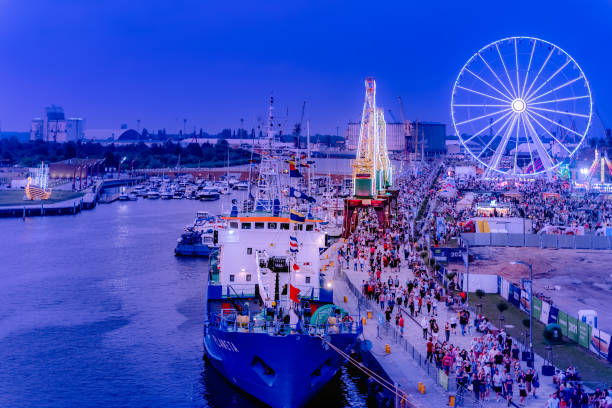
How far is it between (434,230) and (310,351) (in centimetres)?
4010

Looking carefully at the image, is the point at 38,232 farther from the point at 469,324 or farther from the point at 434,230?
the point at 469,324

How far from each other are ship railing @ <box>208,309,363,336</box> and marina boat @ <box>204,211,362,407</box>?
3 centimetres

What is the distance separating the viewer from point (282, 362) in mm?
22359

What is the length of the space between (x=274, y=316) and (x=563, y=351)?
1124 centimetres

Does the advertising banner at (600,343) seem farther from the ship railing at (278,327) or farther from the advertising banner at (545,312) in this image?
the ship railing at (278,327)

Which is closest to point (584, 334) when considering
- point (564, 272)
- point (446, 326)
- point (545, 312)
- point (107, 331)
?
point (545, 312)

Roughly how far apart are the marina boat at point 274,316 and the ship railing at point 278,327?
35 millimetres

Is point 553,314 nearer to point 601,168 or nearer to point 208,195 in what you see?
point 601,168

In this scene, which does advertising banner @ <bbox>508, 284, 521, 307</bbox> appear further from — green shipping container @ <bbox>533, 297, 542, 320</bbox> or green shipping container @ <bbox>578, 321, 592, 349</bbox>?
green shipping container @ <bbox>578, 321, 592, 349</bbox>

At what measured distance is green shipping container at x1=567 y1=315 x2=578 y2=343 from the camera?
2648cm

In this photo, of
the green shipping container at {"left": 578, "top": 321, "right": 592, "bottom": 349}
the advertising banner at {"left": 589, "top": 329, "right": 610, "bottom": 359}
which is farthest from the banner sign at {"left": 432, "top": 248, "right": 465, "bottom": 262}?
the advertising banner at {"left": 589, "top": 329, "right": 610, "bottom": 359}

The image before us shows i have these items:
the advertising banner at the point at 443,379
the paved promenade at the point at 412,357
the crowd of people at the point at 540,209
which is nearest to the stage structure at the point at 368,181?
the crowd of people at the point at 540,209

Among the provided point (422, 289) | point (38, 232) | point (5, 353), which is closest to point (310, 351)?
point (422, 289)

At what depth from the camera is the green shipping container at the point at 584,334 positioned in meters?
25.5
